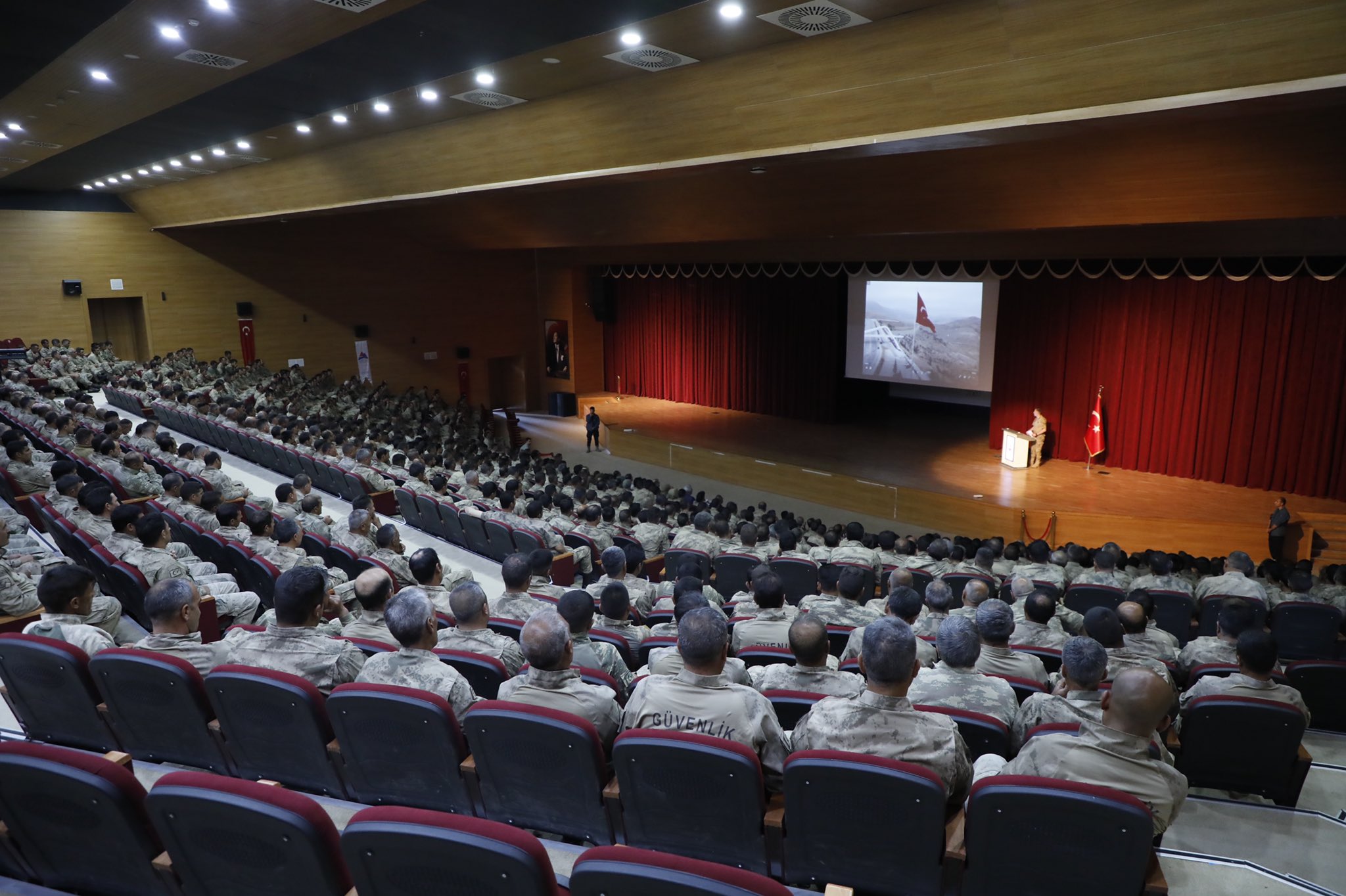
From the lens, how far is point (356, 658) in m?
3.84

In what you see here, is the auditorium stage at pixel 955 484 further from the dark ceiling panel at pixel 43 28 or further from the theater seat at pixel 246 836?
the theater seat at pixel 246 836

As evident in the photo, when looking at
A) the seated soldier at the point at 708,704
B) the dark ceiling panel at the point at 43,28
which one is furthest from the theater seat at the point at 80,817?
the dark ceiling panel at the point at 43,28

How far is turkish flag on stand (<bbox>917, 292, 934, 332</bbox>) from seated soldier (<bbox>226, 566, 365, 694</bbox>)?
1672 cm

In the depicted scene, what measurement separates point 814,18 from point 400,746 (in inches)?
243

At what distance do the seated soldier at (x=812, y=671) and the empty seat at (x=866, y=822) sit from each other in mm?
907

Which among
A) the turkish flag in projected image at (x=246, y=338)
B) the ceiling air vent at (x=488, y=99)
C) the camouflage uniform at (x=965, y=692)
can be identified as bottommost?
the camouflage uniform at (x=965, y=692)

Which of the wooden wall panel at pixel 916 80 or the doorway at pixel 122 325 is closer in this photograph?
the wooden wall panel at pixel 916 80

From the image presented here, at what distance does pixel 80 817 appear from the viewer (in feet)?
8.07

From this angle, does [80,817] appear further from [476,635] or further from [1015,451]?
[1015,451]

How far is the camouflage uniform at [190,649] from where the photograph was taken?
145 inches

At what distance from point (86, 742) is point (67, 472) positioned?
4.64m

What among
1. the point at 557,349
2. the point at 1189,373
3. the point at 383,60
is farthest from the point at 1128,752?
the point at 557,349

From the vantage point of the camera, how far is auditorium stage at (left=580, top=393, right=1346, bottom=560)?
12633 mm

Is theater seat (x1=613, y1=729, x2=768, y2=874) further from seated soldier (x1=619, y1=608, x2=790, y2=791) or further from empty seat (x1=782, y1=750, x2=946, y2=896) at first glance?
seated soldier (x1=619, y1=608, x2=790, y2=791)
